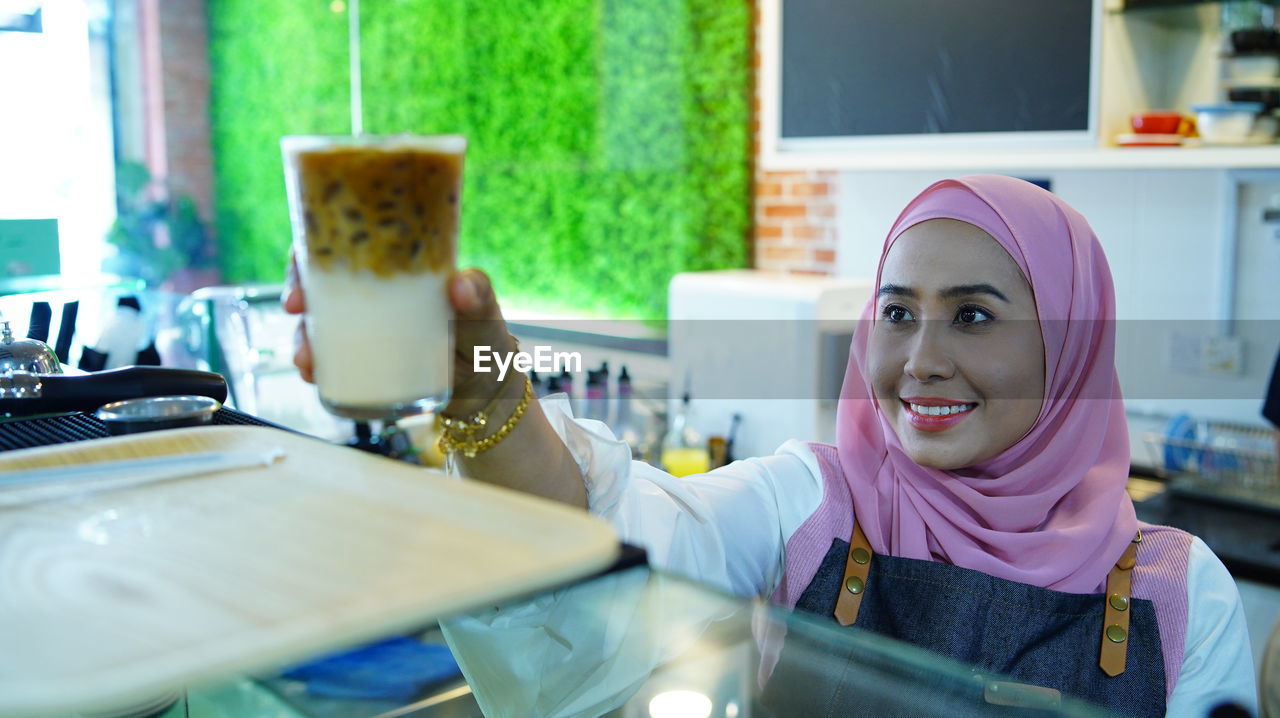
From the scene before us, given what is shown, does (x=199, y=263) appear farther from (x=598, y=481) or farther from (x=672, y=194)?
(x=598, y=481)

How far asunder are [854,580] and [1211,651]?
39cm

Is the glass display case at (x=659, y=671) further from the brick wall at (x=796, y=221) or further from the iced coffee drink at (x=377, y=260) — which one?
the brick wall at (x=796, y=221)

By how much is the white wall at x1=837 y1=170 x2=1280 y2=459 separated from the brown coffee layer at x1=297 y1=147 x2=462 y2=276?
102 inches

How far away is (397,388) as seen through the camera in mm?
688

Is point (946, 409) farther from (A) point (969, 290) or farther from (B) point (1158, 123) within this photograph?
(B) point (1158, 123)

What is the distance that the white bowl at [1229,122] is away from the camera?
→ 2.36m

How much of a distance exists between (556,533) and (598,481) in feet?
1.87

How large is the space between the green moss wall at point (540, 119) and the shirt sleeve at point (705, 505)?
9.77 ft

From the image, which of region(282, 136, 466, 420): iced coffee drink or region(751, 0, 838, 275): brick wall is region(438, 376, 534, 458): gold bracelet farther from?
region(751, 0, 838, 275): brick wall

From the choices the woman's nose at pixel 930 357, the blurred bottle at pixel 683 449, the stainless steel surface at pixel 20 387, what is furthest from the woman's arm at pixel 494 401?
the blurred bottle at pixel 683 449

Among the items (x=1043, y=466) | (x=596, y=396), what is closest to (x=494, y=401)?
(x=1043, y=466)

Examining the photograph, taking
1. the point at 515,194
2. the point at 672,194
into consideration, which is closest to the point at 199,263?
the point at 515,194

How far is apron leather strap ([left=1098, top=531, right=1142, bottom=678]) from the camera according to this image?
1205 mm

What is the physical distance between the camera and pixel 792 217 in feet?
13.5
